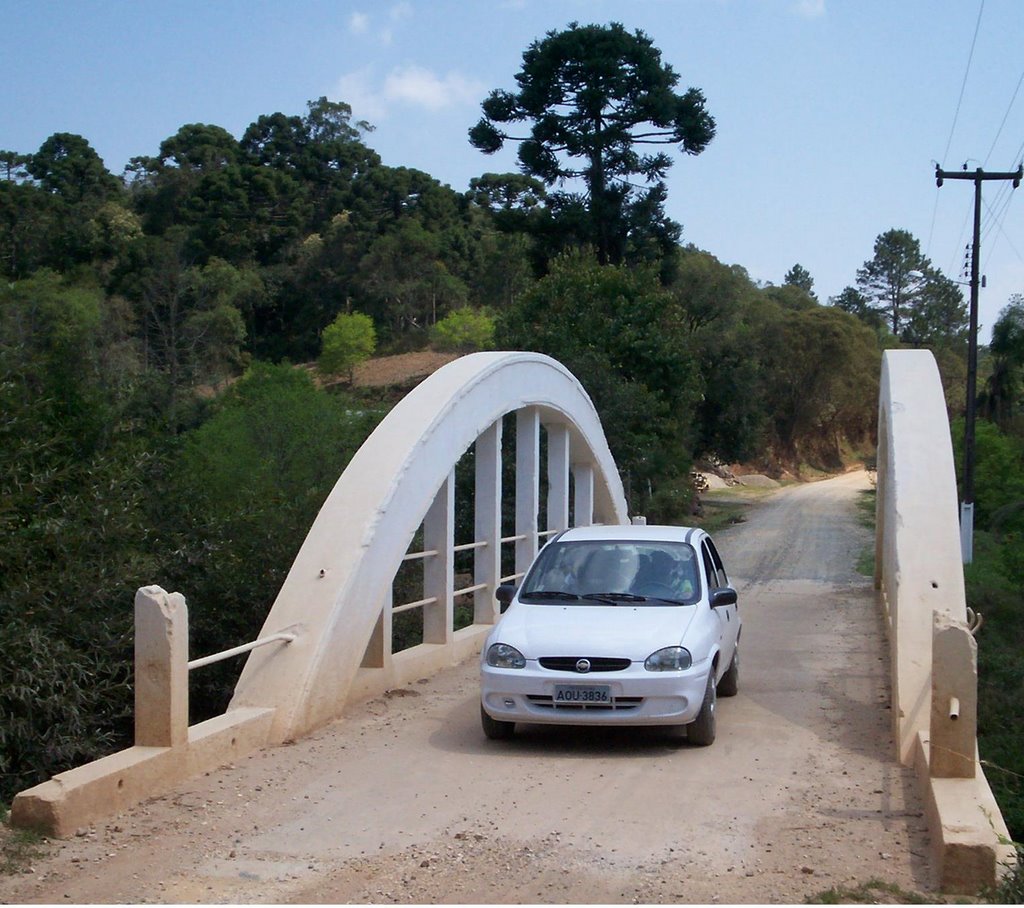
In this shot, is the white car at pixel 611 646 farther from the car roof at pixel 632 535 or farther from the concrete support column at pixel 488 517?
the concrete support column at pixel 488 517

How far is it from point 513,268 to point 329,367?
16143mm

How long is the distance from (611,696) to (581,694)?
0.67ft

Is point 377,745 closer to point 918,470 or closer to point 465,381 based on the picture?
point 465,381

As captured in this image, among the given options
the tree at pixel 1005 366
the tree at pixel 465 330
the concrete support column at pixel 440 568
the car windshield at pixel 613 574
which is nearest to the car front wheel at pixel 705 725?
the car windshield at pixel 613 574

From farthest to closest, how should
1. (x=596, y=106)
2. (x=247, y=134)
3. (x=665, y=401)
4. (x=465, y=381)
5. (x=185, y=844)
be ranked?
(x=247, y=134), (x=596, y=106), (x=665, y=401), (x=465, y=381), (x=185, y=844)

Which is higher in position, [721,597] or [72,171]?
[72,171]

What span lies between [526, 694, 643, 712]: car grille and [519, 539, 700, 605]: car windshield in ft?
3.60

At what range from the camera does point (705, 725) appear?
8414 mm

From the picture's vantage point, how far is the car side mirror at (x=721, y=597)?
9.20m

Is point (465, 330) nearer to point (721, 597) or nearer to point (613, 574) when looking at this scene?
point (613, 574)

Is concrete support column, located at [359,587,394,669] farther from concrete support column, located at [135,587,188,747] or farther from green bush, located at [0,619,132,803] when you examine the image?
concrete support column, located at [135,587,188,747]

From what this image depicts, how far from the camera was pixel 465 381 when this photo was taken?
40.0 feet

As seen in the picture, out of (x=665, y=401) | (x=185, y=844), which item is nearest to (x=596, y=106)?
(x=665, y=401)

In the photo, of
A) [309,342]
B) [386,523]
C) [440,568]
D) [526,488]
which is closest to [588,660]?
[386,523]
